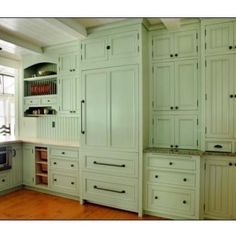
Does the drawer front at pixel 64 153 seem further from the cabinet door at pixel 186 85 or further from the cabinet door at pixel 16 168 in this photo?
the cabinet door at pixel 186 85

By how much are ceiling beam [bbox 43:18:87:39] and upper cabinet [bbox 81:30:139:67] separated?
15 centimetres

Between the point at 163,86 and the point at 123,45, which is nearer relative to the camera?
the point at 123,45

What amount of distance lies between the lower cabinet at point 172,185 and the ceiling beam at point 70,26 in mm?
1877

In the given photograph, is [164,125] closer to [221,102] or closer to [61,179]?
[221,102]

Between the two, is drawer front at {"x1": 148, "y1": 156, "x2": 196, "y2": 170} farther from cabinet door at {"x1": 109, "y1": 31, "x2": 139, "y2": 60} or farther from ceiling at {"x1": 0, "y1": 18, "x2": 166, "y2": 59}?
ceiling at {"x1": 0, "y1": 18, "x2": 166, "y2": 59}

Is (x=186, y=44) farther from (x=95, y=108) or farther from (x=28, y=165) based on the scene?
(x=28, y=165)

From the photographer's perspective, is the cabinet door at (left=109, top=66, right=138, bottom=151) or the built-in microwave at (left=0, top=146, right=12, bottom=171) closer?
the cabinet door at (left=109, top=66, right=138, bottom=151)

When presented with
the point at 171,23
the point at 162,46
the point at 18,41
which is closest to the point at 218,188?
the point at 162,46

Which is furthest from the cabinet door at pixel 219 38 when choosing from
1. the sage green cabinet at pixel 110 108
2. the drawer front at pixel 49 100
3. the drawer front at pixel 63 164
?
the drawer front at pixel 49 100

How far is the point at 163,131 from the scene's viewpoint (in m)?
2.85

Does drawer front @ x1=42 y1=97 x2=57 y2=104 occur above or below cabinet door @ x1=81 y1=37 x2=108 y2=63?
below

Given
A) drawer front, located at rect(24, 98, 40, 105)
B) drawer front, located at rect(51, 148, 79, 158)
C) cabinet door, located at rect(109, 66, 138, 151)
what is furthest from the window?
cabinet door, located at rect(109, 66, 138, 151)

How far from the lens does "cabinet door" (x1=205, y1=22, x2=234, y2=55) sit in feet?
7.97

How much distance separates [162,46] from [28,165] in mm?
2977
